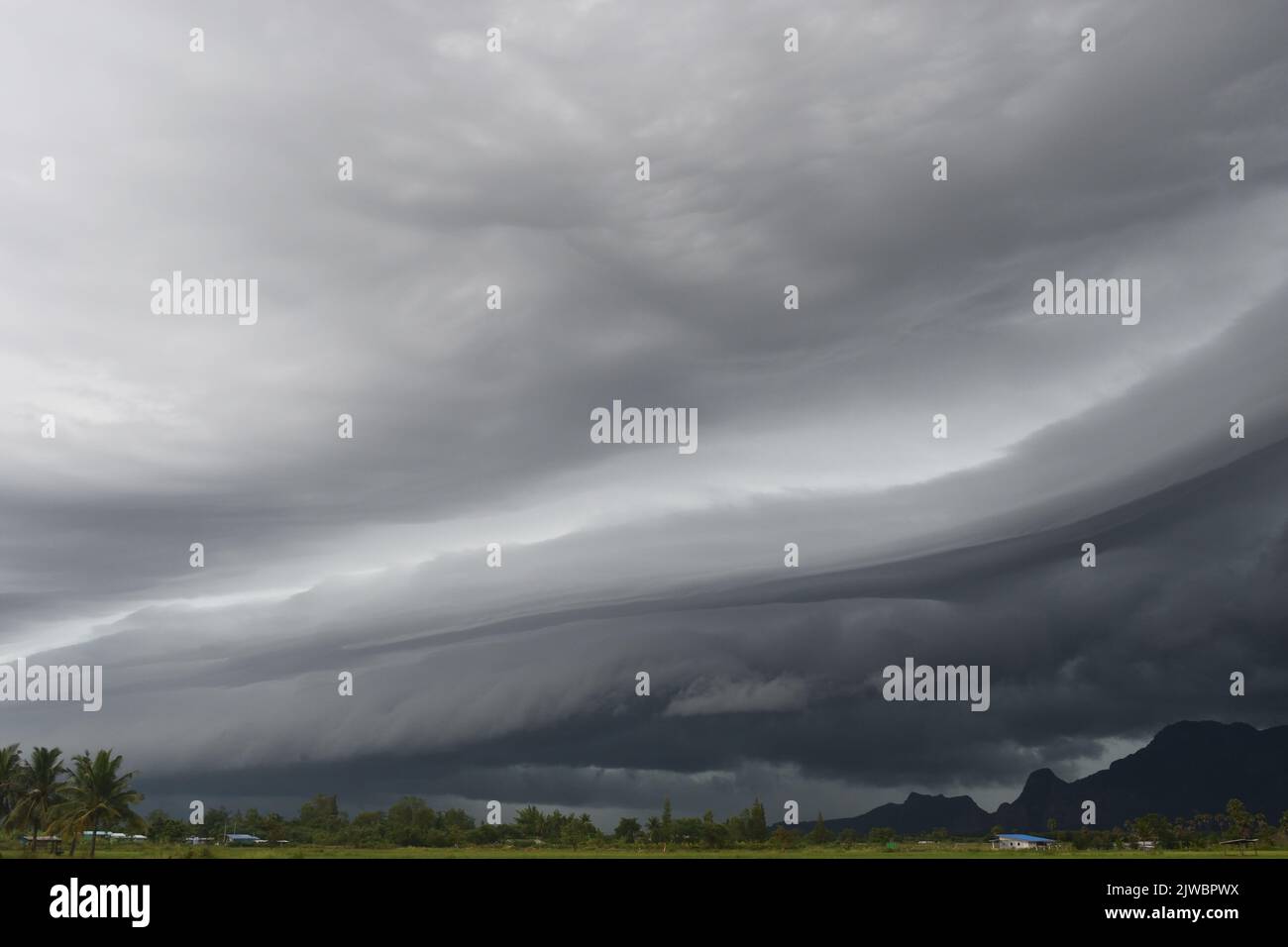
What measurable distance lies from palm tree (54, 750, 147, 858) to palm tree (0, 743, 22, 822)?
16.5 meters

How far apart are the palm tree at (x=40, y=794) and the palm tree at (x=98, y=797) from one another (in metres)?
5.95

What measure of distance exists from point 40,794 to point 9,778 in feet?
38.5

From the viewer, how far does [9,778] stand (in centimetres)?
14925

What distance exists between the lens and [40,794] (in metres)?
141

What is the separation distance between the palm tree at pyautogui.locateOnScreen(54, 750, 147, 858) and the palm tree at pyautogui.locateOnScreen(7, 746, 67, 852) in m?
5.95

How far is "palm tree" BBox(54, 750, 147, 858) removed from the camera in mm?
131375

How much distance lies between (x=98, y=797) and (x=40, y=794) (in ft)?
45.1

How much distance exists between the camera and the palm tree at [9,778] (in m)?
148

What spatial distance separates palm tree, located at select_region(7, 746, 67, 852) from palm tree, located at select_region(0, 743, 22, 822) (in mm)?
5639

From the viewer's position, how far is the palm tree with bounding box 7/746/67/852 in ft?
462

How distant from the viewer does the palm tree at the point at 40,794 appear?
141 meters

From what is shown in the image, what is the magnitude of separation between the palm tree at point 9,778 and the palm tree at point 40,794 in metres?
5.64
